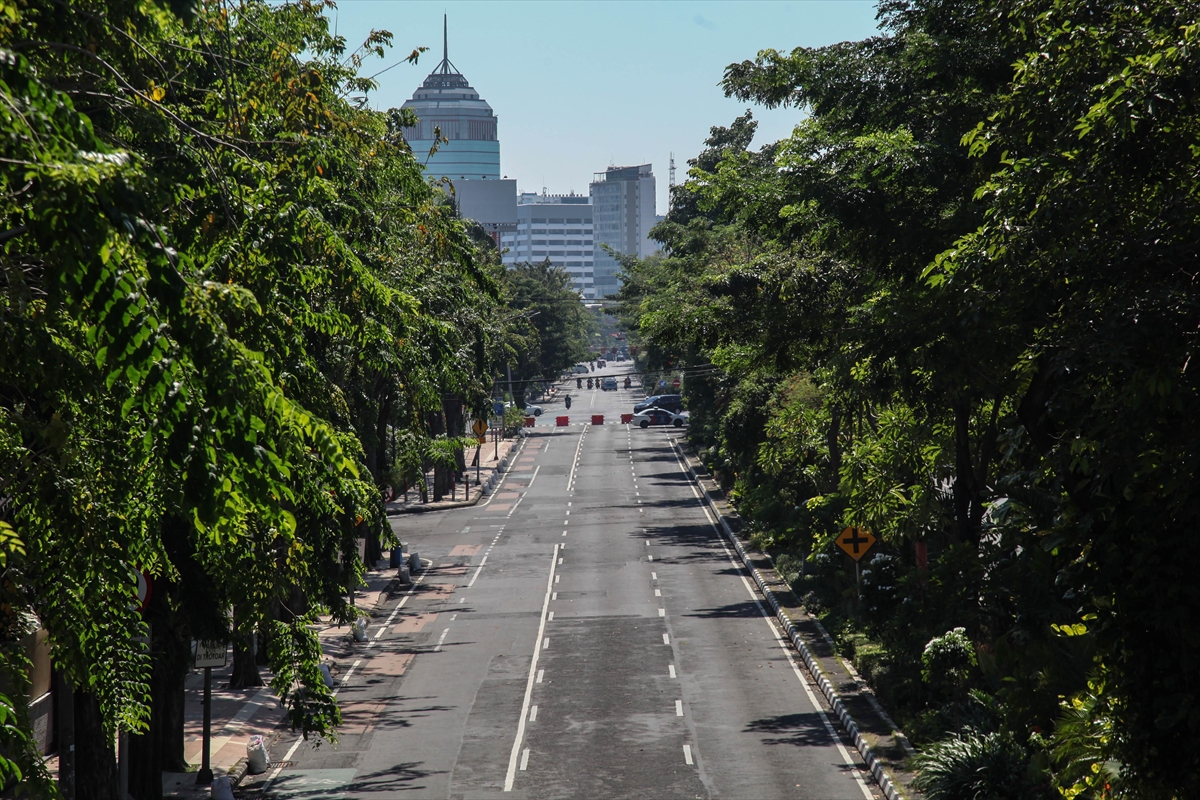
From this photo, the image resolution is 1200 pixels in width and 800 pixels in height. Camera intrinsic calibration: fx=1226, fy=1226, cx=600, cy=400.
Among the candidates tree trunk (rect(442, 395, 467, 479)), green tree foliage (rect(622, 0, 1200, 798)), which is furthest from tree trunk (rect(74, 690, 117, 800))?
tree trunk (rect(442, 395, 467, 479))

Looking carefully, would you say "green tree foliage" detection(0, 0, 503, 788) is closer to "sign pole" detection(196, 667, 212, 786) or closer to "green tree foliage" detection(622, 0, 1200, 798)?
"sign pole" detection(196, 667, 212, 786)

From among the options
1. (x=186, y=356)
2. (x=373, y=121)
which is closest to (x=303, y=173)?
(x=186, y=356)

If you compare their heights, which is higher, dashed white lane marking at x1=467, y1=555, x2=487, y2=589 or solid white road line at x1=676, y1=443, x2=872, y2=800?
solid white road line at x1=676, y1=443, x2=872, y2=800

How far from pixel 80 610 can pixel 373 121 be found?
15.1 m

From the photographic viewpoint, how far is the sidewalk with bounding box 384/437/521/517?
6031cm

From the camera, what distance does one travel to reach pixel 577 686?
25.8 meters

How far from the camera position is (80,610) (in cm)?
788

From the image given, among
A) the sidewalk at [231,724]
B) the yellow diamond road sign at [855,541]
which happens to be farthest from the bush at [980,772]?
the sidewalk at [231,724]

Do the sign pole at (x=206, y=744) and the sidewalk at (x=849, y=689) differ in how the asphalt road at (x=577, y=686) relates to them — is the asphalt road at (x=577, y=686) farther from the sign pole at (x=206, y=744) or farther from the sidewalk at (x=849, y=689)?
the sign pole at (x=206, y=744)

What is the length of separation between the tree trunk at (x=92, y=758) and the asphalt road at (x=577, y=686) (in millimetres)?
4956

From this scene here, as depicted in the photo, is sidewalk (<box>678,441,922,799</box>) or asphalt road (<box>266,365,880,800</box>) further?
asphalt road (<box>266,365,880,800</box>)

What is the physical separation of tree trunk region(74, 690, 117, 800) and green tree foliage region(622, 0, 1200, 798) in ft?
32.5

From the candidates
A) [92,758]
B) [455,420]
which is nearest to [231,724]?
[92,758]

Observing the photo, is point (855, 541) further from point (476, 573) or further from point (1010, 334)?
point (476, 573)
